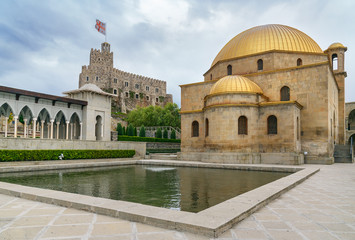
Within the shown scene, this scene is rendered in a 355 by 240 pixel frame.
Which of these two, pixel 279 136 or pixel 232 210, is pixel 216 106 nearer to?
pixel 279 136

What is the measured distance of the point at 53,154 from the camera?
1794 centimetres

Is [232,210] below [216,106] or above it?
below

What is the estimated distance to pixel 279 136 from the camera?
19.0 metres

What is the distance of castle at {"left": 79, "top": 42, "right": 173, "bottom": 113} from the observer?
2418 inches

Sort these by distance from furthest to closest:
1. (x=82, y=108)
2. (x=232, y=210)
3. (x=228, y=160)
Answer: (x=82, y=108) → (x=228, y=160) → (x=232, y=210)

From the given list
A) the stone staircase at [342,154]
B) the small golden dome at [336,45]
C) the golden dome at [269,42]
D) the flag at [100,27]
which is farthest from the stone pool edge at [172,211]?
the flag at [100,27]

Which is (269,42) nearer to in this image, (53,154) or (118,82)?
(53,154)

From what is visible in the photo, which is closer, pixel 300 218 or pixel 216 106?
pixel 300 218

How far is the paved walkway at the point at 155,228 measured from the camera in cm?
368

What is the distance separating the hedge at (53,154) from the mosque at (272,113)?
592 centimetres

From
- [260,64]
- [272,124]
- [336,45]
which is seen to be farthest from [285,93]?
[336,45]

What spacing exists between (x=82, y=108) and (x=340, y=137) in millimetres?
27409

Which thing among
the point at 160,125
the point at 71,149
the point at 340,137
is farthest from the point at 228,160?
the point at 160,125

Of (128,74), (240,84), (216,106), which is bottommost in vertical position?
(216,106)
